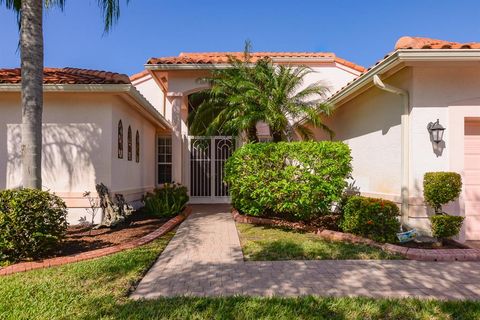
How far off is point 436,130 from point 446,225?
1.86m

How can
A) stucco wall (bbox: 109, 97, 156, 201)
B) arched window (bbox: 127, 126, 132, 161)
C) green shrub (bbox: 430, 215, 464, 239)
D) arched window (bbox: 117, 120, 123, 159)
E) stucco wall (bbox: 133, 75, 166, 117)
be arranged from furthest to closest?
stucco wall (bbox: 133, 75, 166, 117) → arched window (bbox: 127, 126, 132, 161) → arched window (bbox: 117, 120, 123, 159) → stucco wall (bbox: 109, 97, 156, 201) → green shrub (bbox: 430, 215, 464, 239)

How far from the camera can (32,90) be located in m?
6.09

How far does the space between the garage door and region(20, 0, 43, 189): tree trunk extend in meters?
8.66

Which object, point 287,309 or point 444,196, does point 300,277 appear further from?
point 444,196

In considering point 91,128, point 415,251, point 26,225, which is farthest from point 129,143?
point 415,251

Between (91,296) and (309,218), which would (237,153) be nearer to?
(309,218)

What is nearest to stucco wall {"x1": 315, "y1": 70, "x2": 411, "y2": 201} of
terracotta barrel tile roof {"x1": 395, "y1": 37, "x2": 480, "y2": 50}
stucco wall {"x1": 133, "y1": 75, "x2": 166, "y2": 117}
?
terracotta barrel tile roof {"x1": 395, "y1": 37, "x2": 480, "y2": 50}

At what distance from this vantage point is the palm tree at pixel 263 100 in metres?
9.17

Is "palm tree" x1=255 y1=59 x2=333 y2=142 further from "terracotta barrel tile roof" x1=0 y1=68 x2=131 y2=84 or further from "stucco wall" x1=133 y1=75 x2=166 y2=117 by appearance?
"stucco wall" x1=133 y1=75 x2=166 y2=117

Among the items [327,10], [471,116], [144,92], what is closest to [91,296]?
[471,116]

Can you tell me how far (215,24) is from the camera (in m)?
14.0

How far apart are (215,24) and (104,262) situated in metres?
11.7

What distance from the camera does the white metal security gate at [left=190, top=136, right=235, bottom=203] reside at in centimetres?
1342

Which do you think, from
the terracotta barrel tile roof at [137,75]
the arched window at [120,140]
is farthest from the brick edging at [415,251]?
the terracotta barrel tile roof at [137,75]
